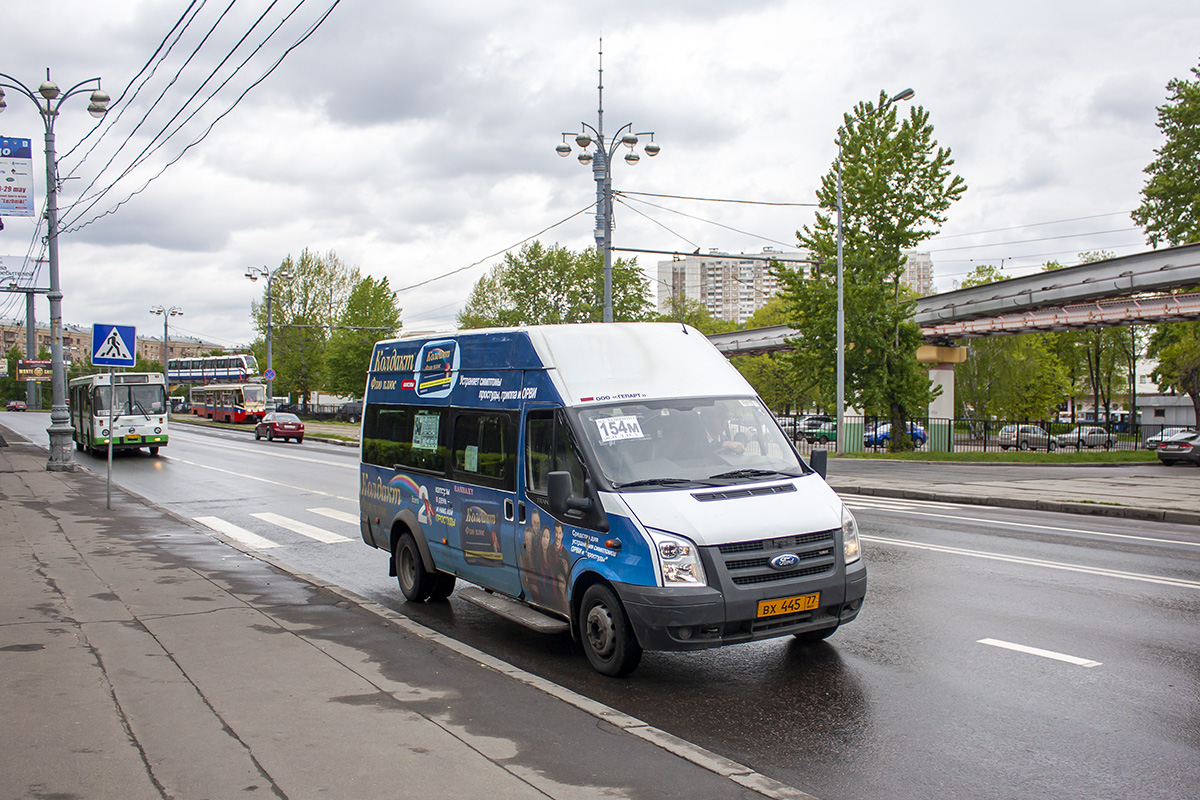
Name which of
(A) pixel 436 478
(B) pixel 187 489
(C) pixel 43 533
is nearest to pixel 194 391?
(B) pixel 187 489

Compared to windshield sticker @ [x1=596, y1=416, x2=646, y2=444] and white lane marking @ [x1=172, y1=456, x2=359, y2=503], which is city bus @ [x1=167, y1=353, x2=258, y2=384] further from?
windshield sticker @ [x1=596, y1=416, x2=646, y2=444]

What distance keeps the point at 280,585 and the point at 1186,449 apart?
31.3 meters

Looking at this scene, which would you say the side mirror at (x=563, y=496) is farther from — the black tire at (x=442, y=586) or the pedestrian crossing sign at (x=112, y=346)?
the pedestrian crossing sign at (x=112, y=346)

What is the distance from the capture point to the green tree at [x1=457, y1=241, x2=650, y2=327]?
7844cm

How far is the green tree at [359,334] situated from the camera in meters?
68.2

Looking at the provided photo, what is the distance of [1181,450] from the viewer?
30.9m

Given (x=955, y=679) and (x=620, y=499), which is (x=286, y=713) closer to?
(x=620, y=499)

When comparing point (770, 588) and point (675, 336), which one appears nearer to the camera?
point (770, 588)

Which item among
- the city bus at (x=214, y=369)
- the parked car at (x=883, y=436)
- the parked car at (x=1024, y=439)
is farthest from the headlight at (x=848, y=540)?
the city bus at (x=214, y=369)

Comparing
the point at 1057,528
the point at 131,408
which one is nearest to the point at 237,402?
the point at 131,408

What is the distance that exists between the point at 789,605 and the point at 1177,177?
167 ft

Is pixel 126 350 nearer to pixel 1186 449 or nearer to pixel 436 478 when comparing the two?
pixel 436 478

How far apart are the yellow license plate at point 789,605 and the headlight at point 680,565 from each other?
0.43 metres

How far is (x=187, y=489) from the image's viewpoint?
2033 centimetres
